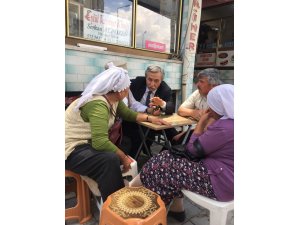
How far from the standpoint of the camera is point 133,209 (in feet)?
4.69

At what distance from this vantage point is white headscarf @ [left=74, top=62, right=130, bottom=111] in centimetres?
206

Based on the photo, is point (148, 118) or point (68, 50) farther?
point (68, 50)

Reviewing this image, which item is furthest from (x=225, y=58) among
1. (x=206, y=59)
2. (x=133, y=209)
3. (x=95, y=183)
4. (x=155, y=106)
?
(x=133, y=209)

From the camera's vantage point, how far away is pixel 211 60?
8.77m

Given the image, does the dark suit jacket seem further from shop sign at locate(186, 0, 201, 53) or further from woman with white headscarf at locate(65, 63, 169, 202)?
shop sign at locate(186, 0, 201, 53)

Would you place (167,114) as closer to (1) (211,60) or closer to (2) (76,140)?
(2) (76,140)

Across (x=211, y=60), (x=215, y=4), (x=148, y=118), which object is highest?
(x=215, y=4)

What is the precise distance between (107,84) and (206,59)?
24.8ft

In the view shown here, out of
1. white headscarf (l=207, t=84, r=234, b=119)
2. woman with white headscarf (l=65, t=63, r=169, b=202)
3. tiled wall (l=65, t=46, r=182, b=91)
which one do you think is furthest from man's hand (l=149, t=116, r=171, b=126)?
tiled wall (l=65, t=46, r=182, b=91)

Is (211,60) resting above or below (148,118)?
above

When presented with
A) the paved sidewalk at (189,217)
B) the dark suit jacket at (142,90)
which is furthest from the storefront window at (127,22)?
the paved sidewalk at (189,217)

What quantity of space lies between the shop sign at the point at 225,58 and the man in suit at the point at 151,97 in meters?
5.71
